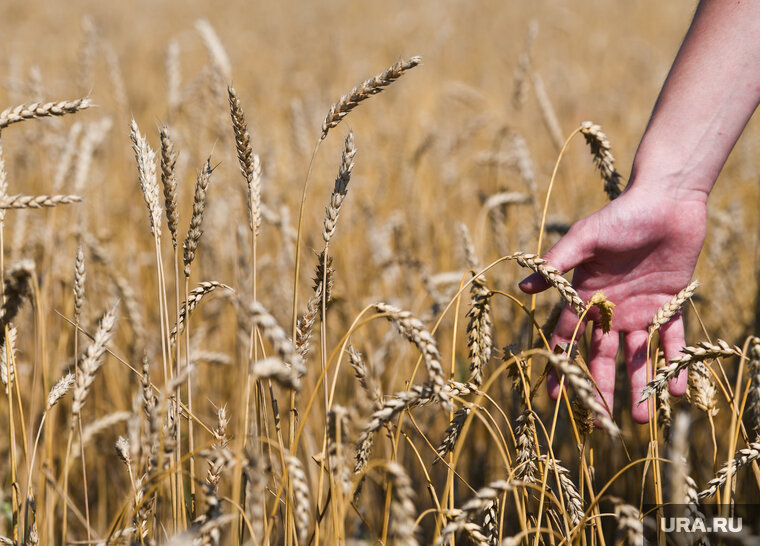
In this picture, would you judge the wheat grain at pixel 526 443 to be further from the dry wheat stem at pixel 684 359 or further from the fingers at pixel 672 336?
the fingers at pixel 672 336

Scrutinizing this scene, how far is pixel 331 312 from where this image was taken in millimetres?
2381

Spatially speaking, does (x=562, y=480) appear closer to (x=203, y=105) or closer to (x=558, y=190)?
(x=203, y=105)

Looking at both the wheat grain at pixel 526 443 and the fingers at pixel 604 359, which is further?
the fingers at pixel 604 359

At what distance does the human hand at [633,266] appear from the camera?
4.08 ft

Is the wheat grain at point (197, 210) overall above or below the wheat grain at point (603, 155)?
below

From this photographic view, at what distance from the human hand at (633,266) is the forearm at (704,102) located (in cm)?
4

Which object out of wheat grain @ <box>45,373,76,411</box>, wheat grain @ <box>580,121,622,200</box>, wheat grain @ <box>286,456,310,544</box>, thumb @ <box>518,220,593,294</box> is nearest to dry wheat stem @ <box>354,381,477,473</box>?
wheat grain @ <box>286,456,310,544</box>

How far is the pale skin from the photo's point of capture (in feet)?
4.09

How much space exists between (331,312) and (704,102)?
1464mm

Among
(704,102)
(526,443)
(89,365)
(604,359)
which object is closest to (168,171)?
(89,365)

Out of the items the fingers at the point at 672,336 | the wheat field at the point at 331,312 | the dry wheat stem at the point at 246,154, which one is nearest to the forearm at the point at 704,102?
the wheat field at the point at 331,312

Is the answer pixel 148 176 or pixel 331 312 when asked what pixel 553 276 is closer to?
pixel 148 176

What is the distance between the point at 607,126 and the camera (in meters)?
4.55

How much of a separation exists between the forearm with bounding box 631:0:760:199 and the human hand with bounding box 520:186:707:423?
0.14 feet
